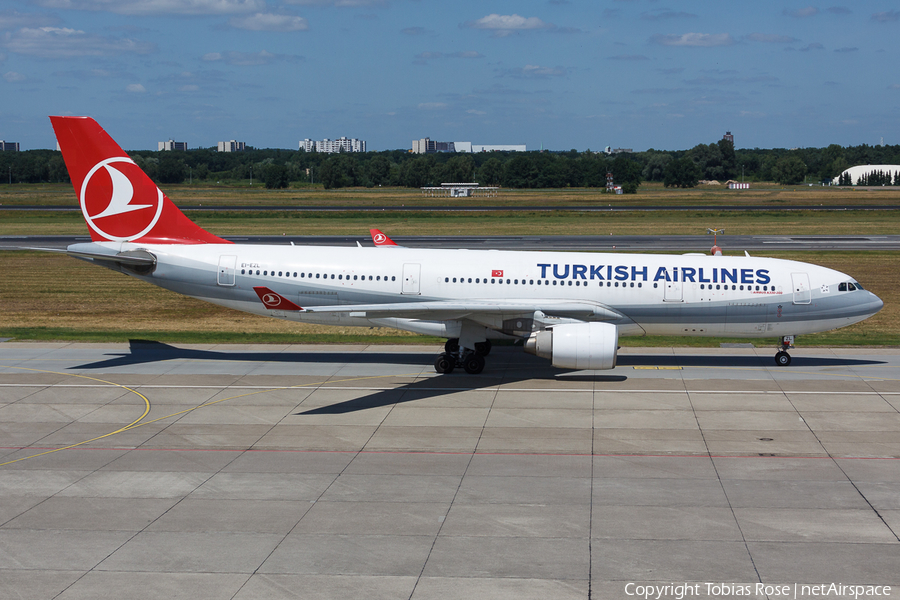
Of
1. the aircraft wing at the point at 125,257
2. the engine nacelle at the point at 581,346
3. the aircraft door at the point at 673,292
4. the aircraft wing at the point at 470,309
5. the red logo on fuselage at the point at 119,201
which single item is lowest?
the engine nacelle at the point at 581,346

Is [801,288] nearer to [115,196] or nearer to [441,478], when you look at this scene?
[441,478]

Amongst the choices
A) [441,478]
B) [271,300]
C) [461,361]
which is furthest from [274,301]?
[441,478]

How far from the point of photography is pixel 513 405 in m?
25.5

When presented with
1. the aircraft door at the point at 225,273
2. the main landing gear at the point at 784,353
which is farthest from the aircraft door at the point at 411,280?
the main landing gear at the point at 784,353

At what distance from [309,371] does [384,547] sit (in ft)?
49.8

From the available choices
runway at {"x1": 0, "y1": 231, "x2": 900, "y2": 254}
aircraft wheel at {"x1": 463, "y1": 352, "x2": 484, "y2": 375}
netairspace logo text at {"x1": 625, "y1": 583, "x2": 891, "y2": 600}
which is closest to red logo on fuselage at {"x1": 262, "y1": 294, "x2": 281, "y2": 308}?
aircraft wheel at {"x1": 463, "y1": 352, "x2": 484, "y2": 375}

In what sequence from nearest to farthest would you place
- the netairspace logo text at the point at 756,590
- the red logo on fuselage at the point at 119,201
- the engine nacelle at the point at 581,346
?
the netairspace logo text at the point at 756,590 → the engine nacelle at the point at 581,346 → the red logo on fuselage at the point at 119,201

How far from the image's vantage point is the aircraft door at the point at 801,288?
28938 millimetres

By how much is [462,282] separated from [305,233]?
51667mm

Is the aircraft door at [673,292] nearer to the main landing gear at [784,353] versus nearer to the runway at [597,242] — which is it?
the main landing gear at [784,353]

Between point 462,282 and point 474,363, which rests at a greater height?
point 462,282

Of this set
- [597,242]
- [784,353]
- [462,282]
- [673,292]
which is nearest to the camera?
[673,292]

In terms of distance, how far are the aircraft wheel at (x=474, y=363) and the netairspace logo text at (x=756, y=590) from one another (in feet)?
51.3

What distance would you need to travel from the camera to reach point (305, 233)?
78750 mm
